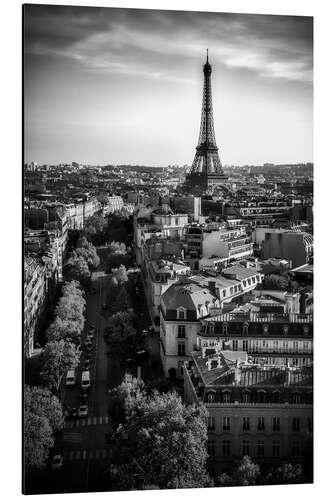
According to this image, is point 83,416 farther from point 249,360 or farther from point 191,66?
point 191,66

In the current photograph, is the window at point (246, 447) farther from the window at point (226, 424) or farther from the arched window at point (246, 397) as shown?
the arched window at point (246, 397)

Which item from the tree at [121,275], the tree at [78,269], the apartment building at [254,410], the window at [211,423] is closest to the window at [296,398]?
the apartment building at [254,410]

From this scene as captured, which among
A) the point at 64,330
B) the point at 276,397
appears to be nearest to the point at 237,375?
the point at 276,397

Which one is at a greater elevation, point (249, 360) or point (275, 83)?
point (275, 83)

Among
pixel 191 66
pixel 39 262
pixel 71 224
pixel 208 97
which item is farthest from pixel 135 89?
pixel 71 224

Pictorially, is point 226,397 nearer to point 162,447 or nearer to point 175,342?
point 162,447

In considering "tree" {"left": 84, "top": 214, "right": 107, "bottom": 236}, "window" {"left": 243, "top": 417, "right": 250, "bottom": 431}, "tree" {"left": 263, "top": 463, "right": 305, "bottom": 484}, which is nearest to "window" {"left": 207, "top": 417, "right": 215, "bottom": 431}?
"window" {"left": 243, "top": 417, "right": 250, "bottom": 431}

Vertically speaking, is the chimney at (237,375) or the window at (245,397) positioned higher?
the chimney at (237,375)
